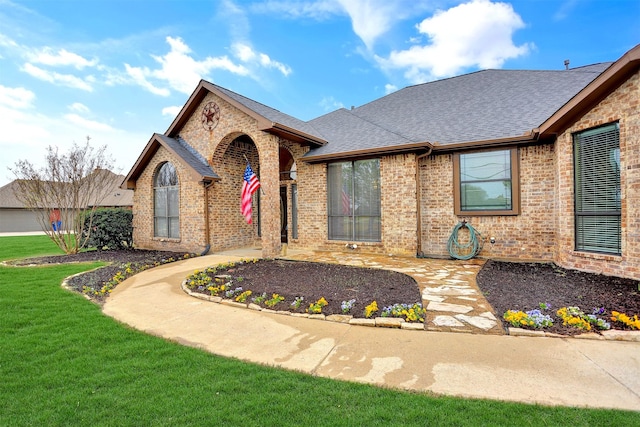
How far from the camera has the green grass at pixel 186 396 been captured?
201 centimetres

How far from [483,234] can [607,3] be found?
7.13 m

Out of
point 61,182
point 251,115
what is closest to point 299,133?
point 251,115

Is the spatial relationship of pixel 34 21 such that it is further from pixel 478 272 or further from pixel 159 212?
pixel 478 272

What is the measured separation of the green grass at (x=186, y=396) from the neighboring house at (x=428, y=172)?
525 centimetres

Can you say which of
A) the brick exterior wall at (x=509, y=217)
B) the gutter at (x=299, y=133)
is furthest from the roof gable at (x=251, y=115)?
the brick exterior wall at (x=509, y=217)

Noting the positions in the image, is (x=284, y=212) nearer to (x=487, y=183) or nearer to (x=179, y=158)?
(x=179, y=158)

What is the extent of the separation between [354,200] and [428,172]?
2.30 metres

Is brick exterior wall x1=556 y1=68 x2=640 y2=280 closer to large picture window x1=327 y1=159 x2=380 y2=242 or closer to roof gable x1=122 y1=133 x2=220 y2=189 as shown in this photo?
large picture window x1=327 y1=159 x2=380 y2=242

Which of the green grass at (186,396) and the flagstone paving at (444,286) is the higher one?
the flagstone paving at (444,286)

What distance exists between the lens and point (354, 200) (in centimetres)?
936

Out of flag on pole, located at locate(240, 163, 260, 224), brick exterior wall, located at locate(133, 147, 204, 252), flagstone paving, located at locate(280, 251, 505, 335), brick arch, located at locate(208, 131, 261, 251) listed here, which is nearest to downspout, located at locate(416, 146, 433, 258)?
flagstone paving, located at locate(280, 251, 505, 335)

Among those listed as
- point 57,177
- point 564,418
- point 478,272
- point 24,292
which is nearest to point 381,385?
point 564,418

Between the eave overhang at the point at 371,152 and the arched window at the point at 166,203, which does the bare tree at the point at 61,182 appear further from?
the eave overhang at the point at 371,152

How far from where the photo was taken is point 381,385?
2.42 meters
